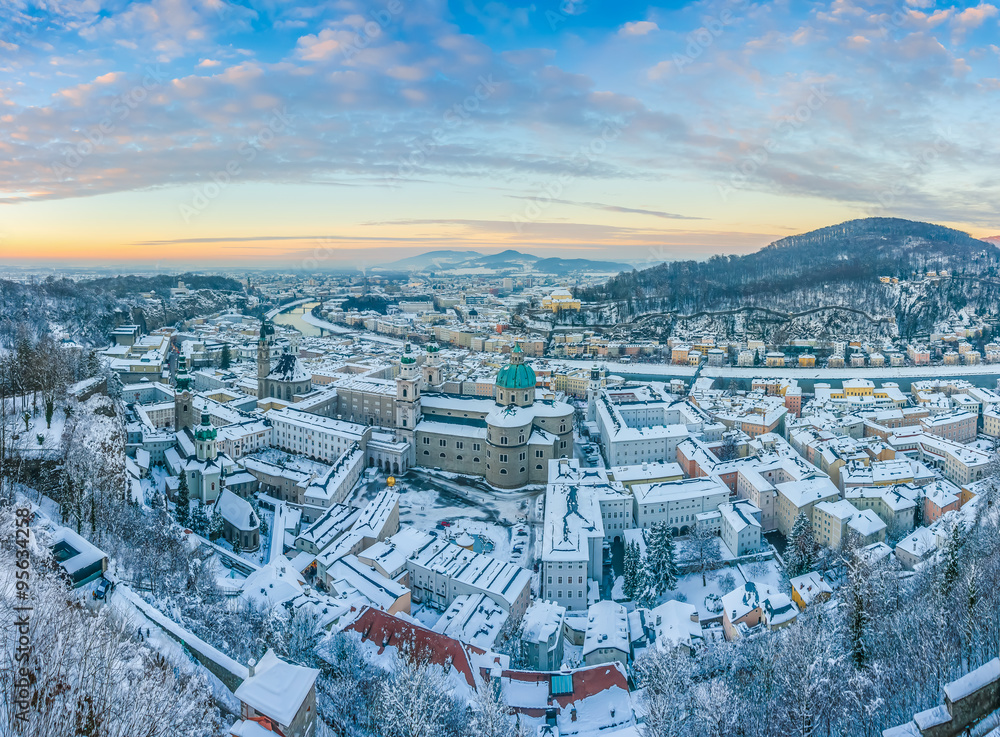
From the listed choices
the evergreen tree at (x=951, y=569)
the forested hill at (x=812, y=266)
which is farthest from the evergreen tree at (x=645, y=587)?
the forested hill at (x=812, y=266)

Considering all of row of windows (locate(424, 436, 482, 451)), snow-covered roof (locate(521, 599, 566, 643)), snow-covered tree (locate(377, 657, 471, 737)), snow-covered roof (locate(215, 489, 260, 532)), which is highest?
snow-covered tree (locate(377, 657, 471, 737))

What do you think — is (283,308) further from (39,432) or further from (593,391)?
(39,432)

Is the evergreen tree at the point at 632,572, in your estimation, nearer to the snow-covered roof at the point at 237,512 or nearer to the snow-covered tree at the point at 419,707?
the snow-covered tree at the point at 419,707

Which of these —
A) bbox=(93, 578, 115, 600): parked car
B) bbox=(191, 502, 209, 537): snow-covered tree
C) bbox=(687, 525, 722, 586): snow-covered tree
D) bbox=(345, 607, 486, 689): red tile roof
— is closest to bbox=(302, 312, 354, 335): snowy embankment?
bbox=(191, 502, 209, 537): snow-covered tree

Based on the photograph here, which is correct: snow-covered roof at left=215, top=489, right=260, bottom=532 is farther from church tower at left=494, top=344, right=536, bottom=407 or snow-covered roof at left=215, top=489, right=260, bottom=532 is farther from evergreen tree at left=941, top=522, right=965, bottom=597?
evergreen tree at left=941, top=522, right=965, bottom=597

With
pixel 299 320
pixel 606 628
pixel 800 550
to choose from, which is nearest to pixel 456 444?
pixel 606 628

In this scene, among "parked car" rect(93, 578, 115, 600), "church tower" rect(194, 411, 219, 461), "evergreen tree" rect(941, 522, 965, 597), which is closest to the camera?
"parked car" rect(93, 578, 115, 600)
